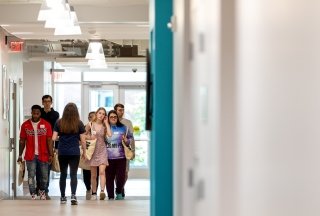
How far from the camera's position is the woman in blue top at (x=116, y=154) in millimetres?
11188

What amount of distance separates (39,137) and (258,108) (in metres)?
8.78

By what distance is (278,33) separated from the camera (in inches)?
95.2

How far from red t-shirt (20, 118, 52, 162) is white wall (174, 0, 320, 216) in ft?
23.2

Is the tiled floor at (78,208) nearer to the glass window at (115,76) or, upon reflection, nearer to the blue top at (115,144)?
the blue top at (115,144)

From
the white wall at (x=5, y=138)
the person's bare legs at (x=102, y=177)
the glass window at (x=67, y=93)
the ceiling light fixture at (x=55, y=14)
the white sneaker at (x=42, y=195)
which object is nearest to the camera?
the ceiling light fixture at (x=55, y=14)

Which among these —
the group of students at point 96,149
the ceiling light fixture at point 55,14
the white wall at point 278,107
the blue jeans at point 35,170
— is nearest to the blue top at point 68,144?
the group of students at point 96,149

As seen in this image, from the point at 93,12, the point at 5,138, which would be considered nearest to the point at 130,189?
the point at 5,138

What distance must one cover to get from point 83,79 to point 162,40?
15426mm

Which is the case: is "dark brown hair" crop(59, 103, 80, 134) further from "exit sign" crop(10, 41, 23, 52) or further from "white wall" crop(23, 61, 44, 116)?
"white wall" crop(23, 61, 44, 116)

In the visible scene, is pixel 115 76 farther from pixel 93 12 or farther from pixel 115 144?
pixel 115 144

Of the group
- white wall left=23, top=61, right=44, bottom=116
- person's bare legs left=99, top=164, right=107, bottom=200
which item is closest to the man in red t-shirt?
person's bare legs left=99, top=164, right=107, bottom=200

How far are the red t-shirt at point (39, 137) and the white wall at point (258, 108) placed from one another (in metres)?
7.08

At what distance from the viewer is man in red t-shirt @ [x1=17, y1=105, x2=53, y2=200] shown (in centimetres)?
1120

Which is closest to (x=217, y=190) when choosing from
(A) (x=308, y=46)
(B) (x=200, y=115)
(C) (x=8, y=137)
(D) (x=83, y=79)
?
(B) (x=200, y=115)
